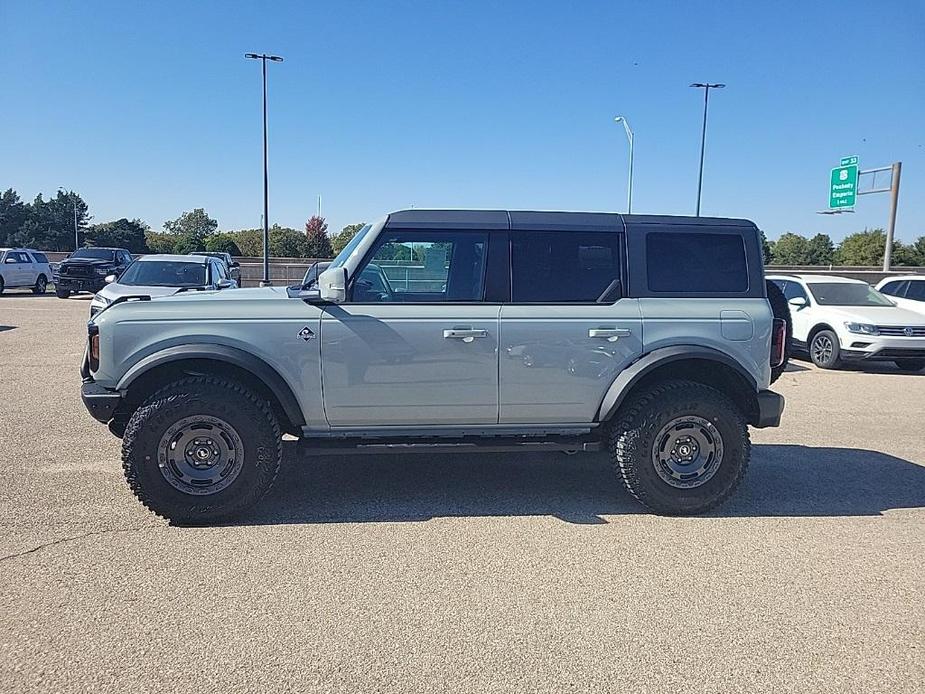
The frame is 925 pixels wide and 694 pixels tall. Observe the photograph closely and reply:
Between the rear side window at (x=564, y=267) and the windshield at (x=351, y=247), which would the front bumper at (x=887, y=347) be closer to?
the rear side window at (x=564, y=267)

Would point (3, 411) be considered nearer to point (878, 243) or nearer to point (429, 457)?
point (429, 457)

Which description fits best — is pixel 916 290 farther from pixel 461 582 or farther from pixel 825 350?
pixel 461 582

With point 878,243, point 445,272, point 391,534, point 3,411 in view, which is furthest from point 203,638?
point 878,243

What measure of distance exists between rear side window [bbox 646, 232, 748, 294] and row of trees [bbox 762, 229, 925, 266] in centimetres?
4593

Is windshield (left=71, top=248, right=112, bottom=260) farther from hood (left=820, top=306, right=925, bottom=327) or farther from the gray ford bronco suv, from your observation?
hood (left=820, top=306, right=925, bottom=327)

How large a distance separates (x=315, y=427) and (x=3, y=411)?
15.1 feet

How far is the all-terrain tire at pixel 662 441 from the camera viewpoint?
4.70 meters

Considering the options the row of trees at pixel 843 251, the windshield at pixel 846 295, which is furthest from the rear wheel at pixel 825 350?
the row of trees at pixel 843 251

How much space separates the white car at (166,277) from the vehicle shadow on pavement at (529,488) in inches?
290

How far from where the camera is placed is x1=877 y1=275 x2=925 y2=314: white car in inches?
512

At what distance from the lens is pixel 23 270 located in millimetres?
25266

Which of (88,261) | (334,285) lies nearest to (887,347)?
(334,285)

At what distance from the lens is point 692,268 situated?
195 inches

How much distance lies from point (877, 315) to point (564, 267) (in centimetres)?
910
